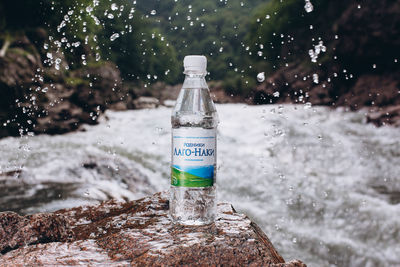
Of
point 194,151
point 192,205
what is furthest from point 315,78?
point 194,151

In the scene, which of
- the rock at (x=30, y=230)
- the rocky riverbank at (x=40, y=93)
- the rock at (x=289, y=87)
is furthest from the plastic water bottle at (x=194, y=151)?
the rock at (x=289, y=87)

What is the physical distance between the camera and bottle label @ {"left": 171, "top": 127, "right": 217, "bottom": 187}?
2.22 meters

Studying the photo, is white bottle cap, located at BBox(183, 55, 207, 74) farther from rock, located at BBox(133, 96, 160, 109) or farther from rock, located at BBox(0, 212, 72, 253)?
rock, located at BBox(133, 96, 160, 109)

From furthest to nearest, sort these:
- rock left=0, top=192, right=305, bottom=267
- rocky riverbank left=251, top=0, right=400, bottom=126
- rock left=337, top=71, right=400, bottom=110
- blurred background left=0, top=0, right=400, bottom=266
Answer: rocky riverbank left=251, top=0, right=400, bottom=126 → rock left=337, top=71, right=400, bottom=110 → blurred background left=0, top=0, right=400, bottom=266 → rock left=0, top=192, right=305, bottom=267

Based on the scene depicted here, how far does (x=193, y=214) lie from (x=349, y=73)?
14166 millimetres

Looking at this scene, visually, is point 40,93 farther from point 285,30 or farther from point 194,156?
point 285,30

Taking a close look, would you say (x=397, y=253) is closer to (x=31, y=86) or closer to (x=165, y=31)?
(x=31, y=86)

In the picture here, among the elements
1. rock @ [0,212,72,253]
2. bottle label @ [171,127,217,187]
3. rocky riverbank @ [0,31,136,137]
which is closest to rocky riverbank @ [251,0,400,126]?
rocky riverbank @ [0,31,136,137]

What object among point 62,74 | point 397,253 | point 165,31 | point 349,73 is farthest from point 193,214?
point 165,31

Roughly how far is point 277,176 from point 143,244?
498 cm

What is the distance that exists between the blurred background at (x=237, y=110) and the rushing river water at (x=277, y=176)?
0.09 ft

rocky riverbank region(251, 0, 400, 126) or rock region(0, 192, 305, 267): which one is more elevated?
rocky riverbank region(251, 0, 400, 126)

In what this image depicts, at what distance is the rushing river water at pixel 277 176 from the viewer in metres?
4.98

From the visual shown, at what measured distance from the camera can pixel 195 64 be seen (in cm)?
232
